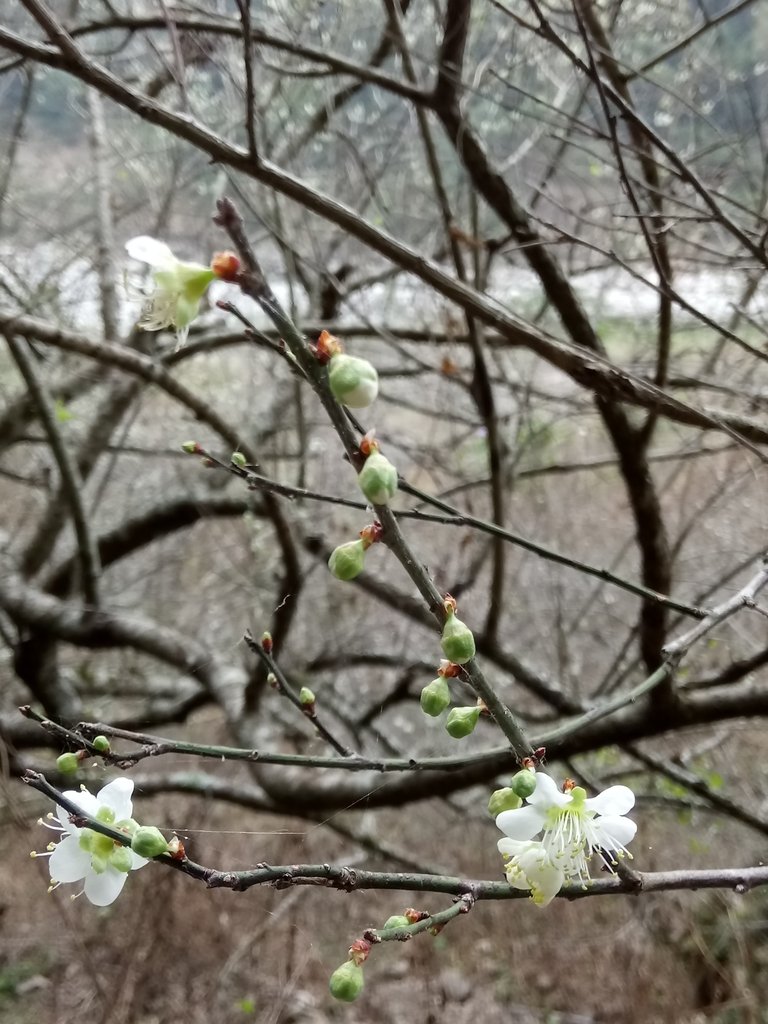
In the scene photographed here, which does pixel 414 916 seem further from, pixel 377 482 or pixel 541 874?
pixel 377 482

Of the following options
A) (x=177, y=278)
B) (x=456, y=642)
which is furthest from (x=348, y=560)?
(x=177, y=278)

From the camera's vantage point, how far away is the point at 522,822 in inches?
19.4

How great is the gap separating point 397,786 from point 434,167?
1261 millimetres

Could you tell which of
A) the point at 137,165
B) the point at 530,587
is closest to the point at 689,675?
the point at 530,587

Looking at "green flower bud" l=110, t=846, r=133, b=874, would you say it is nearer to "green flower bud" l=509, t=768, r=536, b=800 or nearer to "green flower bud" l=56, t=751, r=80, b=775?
"green flower bud" l=56, t=751, r=80, b=775

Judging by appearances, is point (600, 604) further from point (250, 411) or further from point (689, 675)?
point (250, 411)

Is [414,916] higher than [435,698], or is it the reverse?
[435,698]

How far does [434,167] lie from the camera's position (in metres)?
1.57

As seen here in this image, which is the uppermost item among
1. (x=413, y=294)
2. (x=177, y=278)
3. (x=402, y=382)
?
(x=402, y=382)

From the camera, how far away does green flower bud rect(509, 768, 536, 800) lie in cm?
45

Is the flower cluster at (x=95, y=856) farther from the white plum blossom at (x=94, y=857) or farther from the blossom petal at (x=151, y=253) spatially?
the blossom petal at (x=151, y=253)

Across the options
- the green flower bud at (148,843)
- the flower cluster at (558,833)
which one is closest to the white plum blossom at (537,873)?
the flower cluster at (558,833)

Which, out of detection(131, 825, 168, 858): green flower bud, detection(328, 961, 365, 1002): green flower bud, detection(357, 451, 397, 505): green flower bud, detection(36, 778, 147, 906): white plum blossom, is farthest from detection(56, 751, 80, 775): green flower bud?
detection(357, 451, 397, 505): green flower bud

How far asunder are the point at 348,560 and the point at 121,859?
0.29 meters
